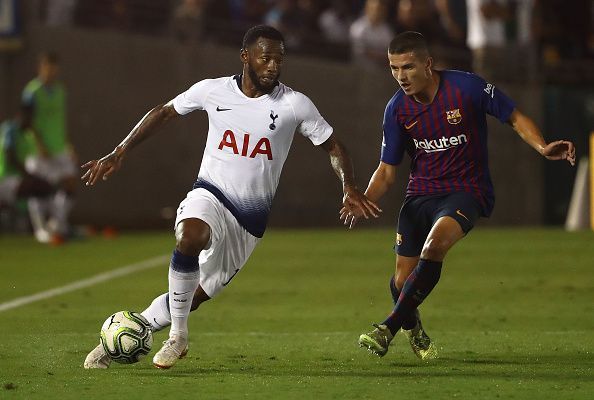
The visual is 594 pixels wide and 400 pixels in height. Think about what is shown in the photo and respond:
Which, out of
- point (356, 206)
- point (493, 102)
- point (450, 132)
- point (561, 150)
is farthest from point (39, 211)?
point (561, 150)

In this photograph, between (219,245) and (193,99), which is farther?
(193,99)

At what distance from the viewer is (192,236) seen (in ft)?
25.0

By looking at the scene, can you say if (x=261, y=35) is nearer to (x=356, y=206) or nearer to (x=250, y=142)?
(x=250, y=142)

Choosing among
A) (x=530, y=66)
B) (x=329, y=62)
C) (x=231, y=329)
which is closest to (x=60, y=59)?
(x=329, y=62)

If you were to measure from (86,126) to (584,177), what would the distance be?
7.81m

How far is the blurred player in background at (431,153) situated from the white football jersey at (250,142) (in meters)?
0.57

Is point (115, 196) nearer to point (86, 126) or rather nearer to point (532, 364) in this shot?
point (86, 126)

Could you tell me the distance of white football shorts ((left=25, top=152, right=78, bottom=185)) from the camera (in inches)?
767

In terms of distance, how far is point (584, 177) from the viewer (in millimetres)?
20359

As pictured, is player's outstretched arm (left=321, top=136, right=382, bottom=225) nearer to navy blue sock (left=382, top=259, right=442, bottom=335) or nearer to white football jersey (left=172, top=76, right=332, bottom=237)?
white football jersey (left=172, top=76, right=332, bottom=237)

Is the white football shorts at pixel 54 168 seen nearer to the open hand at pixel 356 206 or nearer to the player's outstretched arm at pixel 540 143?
the player's outstretched arm at pixel 540 143

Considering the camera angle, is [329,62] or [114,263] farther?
[329,62]

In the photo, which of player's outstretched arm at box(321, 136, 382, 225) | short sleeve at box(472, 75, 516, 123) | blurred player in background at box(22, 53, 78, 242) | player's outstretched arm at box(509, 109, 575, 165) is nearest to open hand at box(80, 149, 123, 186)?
player's outstretched arm at box(321, 136, 382, 225)

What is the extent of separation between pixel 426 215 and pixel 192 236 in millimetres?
1591
